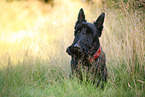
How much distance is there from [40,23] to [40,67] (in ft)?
4.62

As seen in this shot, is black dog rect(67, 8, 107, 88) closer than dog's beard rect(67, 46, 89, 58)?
No

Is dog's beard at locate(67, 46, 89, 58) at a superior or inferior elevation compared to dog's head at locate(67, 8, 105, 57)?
inferior

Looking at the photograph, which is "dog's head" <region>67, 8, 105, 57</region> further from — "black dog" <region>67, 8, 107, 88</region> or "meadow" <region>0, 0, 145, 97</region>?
A: "meadow" <region>0, 0, 145, 97</region>

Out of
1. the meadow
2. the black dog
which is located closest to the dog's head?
the black dog

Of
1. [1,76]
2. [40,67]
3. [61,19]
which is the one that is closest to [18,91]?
[1,76]

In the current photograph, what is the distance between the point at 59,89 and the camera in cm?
324

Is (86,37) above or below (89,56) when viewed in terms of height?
above

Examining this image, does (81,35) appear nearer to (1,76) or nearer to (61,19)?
(1,76)

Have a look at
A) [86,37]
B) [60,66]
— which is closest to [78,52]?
[86,37]

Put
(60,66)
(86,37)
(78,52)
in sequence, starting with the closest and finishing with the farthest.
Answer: (78,52)
(86,37)
(60,66)

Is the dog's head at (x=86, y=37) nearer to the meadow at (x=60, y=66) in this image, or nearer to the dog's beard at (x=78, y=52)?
the dog's beard at (x=78, y=52)

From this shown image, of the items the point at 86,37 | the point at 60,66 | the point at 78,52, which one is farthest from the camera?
the point at 60,66

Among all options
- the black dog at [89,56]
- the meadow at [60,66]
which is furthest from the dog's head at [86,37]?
the meadow at [60,66]

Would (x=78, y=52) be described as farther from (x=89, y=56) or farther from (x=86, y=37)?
(x=86, y=37)
